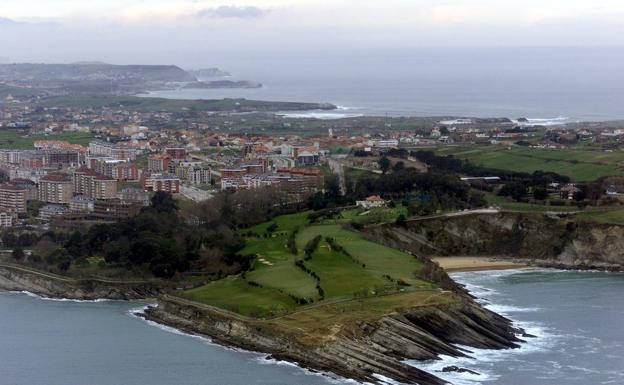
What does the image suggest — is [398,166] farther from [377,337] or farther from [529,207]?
→ [377,337]

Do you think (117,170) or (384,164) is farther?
(117,170)

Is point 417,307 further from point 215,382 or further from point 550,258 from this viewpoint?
point 550,258

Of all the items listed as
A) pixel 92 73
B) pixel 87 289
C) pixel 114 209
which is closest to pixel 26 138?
pixel 114 209

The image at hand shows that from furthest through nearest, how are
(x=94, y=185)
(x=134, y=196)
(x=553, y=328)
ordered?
(x=94, y=185)
(x=134, y=196)
(x=553, y=328)

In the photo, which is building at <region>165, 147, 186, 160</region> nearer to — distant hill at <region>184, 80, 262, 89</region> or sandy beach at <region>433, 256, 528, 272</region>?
sandy beach at <region>433, 256, 528, 272</region>

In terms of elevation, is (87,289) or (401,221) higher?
(401,221)

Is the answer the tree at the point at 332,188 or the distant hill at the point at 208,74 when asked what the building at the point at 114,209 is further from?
the distant hill at the point at 208,74

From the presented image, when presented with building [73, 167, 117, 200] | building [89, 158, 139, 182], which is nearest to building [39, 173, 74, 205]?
building [73, 167, 117, 200]
